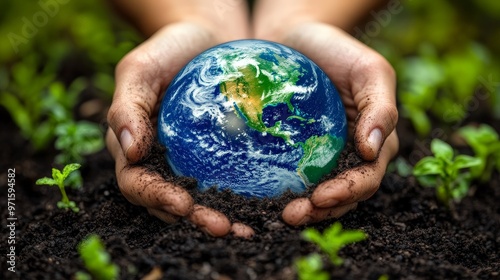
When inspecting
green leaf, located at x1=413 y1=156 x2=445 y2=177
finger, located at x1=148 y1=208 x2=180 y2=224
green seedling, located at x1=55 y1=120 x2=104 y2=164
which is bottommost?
green seedling, located at x1=55 y1=120 x2=104 y2=164

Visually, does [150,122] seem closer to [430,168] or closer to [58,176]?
[58,176]

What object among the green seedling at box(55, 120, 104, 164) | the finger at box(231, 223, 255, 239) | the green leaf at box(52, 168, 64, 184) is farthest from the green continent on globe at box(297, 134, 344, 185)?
the green seedling at box(55, 120, 104, 164)

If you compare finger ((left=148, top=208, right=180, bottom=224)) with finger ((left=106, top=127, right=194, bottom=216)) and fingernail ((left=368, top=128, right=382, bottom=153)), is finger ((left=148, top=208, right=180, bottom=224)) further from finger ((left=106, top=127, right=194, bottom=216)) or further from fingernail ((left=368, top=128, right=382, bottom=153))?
fingernail ((left=368, top=128, right=382, bottom=153))

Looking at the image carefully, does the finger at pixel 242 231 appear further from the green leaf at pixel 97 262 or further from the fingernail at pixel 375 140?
the fingernail at pixel 375 140

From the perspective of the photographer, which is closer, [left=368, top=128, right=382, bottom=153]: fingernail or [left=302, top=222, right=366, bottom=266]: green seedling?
[left=302, top=222, right=366, bottom=266]: green seedling

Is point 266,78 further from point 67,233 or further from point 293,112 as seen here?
point 67,233

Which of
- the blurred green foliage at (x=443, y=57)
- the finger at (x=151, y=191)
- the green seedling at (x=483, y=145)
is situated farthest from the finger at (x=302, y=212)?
the blurred green foliage at (x=443, y=57)
